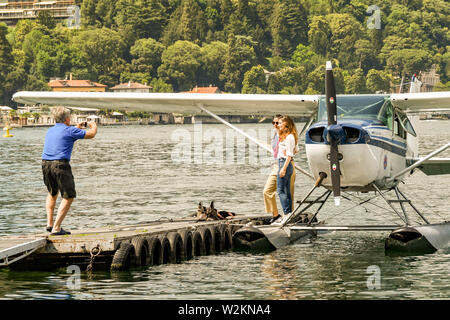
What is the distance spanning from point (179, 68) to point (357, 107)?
469 ft

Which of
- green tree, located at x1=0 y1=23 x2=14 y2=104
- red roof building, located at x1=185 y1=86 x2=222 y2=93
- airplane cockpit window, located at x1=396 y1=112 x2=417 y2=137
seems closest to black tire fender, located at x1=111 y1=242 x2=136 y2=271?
airplane cockpit window, located at x1=396 y1=112 x2=417 y2=137

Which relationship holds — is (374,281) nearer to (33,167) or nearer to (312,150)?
(312,150)

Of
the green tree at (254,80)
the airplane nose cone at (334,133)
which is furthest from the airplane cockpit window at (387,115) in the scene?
the green tree at (254,80)

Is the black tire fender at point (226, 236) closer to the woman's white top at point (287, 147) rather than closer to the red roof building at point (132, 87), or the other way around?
the woman's white top at point (287, 147)

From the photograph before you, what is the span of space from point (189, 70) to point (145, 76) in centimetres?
712

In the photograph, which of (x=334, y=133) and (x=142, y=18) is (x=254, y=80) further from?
(x=334, y=133)

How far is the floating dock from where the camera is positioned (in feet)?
29.6

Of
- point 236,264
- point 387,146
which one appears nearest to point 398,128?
point 387,146

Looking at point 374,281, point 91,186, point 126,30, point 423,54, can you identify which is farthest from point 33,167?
point 423,54

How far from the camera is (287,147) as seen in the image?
1092 centimetres

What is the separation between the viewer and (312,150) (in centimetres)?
1007

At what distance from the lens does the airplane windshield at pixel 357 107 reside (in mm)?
10758

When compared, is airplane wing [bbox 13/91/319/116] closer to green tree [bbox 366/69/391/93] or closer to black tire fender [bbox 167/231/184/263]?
black tire fender [bbox 167/231/184/263]

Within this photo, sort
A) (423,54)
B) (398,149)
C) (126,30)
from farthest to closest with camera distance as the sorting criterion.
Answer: (423,54)
(126,30)
(398,149)
